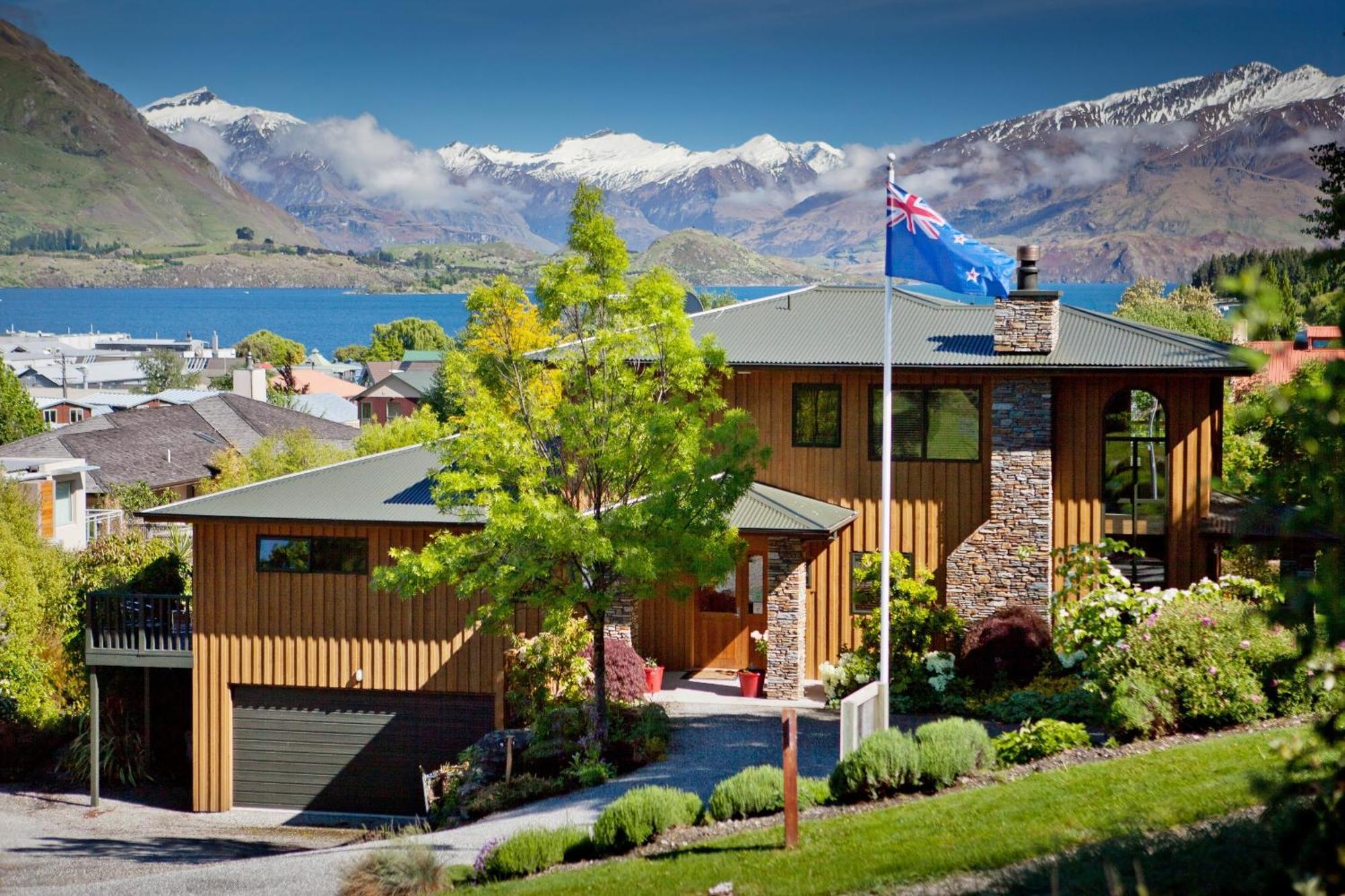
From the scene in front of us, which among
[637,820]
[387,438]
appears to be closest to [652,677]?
[637,820]

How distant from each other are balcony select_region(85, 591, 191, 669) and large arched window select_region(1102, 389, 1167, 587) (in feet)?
53.5

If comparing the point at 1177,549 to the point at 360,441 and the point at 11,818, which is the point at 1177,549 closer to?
the point at 11,818

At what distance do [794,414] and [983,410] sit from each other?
131 inches

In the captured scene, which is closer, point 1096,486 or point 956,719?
point 956,719

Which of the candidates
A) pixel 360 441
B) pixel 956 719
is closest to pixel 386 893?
pixel 956 719

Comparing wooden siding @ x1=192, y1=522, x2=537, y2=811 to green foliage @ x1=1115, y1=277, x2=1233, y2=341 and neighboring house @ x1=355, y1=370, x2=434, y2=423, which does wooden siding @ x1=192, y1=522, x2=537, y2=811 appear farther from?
neighboring house @ x1=355, y1=370, x2=434, y2=423

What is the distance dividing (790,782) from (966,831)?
161cm

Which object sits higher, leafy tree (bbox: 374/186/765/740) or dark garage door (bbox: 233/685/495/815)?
leafy tree (bbox: 374/186/765/740)

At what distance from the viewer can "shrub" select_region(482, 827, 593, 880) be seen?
13938mm

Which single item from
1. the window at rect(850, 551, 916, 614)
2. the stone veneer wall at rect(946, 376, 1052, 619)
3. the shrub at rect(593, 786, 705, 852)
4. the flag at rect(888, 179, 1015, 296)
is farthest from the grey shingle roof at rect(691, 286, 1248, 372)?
the shrub at rect(593, 786, 705, 852)

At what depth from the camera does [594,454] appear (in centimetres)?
1867

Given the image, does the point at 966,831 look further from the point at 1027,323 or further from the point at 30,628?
the point at 30,628

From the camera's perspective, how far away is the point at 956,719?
1520cm

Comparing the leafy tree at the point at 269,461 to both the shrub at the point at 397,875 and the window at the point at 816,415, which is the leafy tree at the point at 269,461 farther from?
the shrub at the point at 397,875
